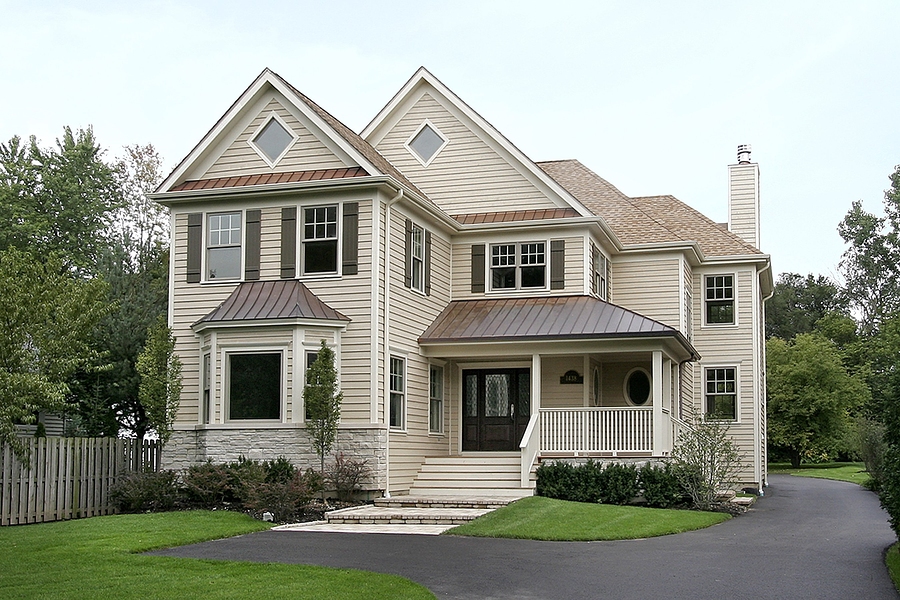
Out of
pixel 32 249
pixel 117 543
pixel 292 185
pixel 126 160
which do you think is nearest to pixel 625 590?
pixel 117 543

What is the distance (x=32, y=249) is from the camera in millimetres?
39250

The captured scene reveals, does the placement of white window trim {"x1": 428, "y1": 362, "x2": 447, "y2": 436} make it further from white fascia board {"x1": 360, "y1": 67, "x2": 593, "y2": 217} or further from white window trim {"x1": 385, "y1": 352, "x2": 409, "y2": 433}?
white fascia board {"x1": 360, "y1": 67, "x2": 593, "y2": 217}

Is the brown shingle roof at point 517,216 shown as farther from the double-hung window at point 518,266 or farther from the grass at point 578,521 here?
the grass at point 578,521

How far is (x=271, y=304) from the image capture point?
66.8 ft

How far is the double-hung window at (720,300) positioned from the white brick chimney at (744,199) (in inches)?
118

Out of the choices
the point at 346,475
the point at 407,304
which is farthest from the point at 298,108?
the point at 346,475

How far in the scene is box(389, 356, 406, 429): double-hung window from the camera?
2088 centimetres

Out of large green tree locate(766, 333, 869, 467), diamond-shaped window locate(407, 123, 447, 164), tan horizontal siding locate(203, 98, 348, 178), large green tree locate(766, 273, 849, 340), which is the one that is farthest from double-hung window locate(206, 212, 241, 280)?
large green tree locate(766, 273, 849, 340)

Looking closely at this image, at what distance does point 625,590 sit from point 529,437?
1014 cm

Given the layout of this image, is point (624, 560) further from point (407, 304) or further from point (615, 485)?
point (407, 304)

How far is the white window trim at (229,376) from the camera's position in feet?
65.4

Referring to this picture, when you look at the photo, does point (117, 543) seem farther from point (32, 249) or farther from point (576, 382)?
point (32, 249)

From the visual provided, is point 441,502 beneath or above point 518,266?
beneath

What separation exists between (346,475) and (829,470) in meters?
31.1
